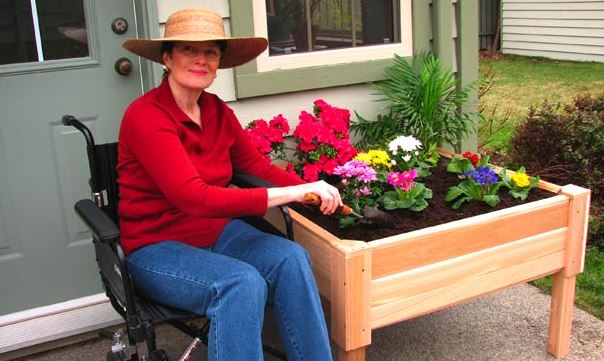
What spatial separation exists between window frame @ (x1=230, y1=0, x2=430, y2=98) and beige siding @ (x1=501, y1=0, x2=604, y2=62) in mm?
8208

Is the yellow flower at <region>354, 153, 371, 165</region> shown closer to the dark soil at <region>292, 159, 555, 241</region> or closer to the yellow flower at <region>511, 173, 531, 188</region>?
the dark soil at <region>292, 159, 555, 241</region>

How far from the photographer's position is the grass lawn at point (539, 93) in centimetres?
333

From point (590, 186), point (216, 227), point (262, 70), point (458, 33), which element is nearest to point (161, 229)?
point (216, 227)

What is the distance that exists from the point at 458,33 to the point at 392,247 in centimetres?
162

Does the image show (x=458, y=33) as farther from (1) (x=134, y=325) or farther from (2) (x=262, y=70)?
(1) (x=134, y=325)

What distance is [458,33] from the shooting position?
335 centimetres

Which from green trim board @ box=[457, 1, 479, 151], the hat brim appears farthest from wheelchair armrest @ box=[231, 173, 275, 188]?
green trim board @ box=[457, 1, 479, 151]

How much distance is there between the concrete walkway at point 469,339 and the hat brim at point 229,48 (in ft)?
3.98

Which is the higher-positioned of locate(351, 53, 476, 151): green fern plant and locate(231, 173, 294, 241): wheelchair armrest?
locate(351, 53, 476, 151): green fern plant

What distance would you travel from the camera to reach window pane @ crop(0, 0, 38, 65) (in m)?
2.56

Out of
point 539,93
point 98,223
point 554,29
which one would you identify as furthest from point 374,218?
point 554,29

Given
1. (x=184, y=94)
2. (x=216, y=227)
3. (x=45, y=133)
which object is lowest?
(x=216, y=227)

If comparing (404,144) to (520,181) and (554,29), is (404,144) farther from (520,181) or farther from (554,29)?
(554,29)

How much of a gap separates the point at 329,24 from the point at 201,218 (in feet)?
4.80
